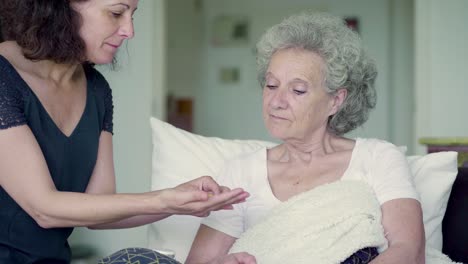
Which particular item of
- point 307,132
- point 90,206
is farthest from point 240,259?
point 307,132

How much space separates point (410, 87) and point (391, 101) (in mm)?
193

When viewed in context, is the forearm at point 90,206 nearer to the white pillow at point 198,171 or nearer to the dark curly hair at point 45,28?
the dark curly hair at point 45,28

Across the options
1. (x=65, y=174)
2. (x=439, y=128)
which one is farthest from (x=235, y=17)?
(x=65, y=174)

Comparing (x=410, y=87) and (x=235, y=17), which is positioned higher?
(x=235, y=17)

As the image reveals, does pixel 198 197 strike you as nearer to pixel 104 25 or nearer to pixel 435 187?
pixel 104 25

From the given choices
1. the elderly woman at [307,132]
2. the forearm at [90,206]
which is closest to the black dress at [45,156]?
the forearm at [90,206]

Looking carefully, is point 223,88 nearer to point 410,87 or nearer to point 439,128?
point 410,87

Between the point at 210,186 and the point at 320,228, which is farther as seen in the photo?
the point at 320,228

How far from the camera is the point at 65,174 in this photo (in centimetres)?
169

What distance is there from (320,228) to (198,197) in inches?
14.2

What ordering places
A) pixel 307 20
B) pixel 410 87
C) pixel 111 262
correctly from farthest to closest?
pixel 410 87, pixel 307 20, pixel 111 262

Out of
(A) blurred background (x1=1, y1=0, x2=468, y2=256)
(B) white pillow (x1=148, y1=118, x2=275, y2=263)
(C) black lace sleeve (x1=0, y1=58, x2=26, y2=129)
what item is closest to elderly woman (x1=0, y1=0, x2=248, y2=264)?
(C) black lace sleeve (x1=0, y1=58, x2=26, y2=129)

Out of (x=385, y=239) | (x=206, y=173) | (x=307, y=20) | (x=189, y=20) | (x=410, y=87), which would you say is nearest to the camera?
(x=385, y=239)

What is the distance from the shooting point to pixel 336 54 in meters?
1.87
